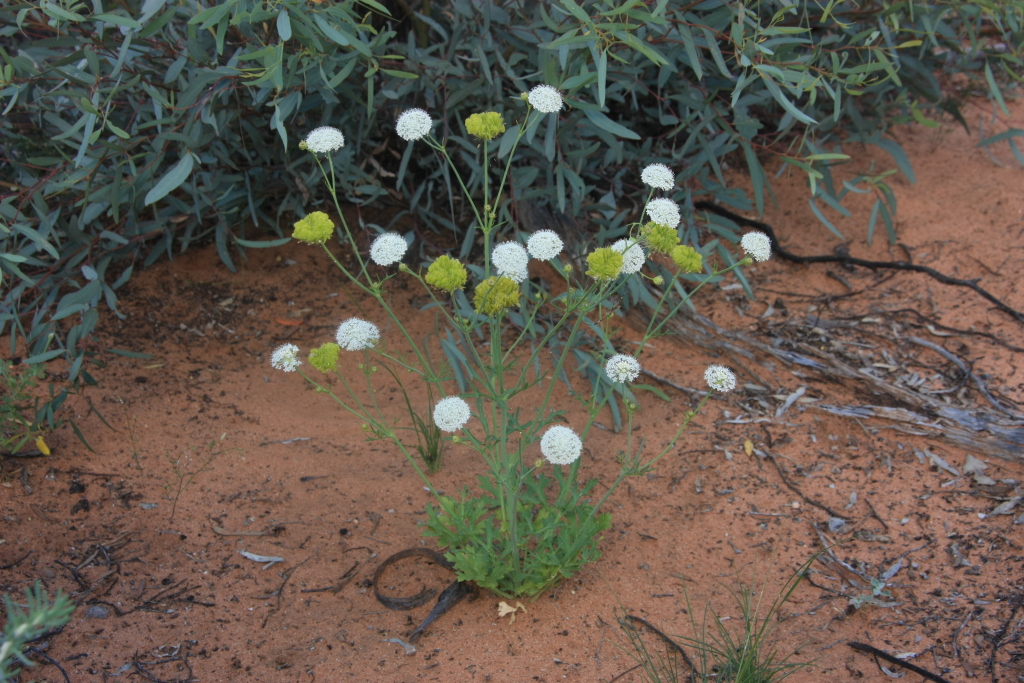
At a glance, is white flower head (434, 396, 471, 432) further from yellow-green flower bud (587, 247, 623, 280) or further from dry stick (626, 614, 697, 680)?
dry stick (626, 614, 697, 680)

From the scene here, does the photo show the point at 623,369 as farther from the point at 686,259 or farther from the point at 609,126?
the point at 609,126

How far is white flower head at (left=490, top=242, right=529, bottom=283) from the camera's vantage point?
1.64m

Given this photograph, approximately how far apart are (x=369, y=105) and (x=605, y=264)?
1.31 metres

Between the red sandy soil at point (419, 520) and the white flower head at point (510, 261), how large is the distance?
2.98ft

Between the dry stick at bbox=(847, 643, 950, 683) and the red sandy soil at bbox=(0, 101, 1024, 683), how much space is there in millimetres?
37

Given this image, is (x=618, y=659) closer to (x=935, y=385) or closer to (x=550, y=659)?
(x=550, y=659)

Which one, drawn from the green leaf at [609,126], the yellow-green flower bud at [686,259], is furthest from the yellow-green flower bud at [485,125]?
the green leaf at [609,126]

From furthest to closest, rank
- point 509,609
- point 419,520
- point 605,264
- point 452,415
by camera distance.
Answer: point 419,520
point 509,609
point 452,415
point 605,264

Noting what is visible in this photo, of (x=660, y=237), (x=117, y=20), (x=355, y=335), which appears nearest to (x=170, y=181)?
(x=117, y=20)

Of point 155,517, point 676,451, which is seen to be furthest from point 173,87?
point 676,451

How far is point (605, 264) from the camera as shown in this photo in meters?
1.53

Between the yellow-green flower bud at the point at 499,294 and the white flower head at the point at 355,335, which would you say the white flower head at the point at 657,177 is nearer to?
the yellow-green flower bud at the point at 499,294

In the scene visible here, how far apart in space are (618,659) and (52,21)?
88.3 inches

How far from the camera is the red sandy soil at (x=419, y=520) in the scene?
1.86 m
